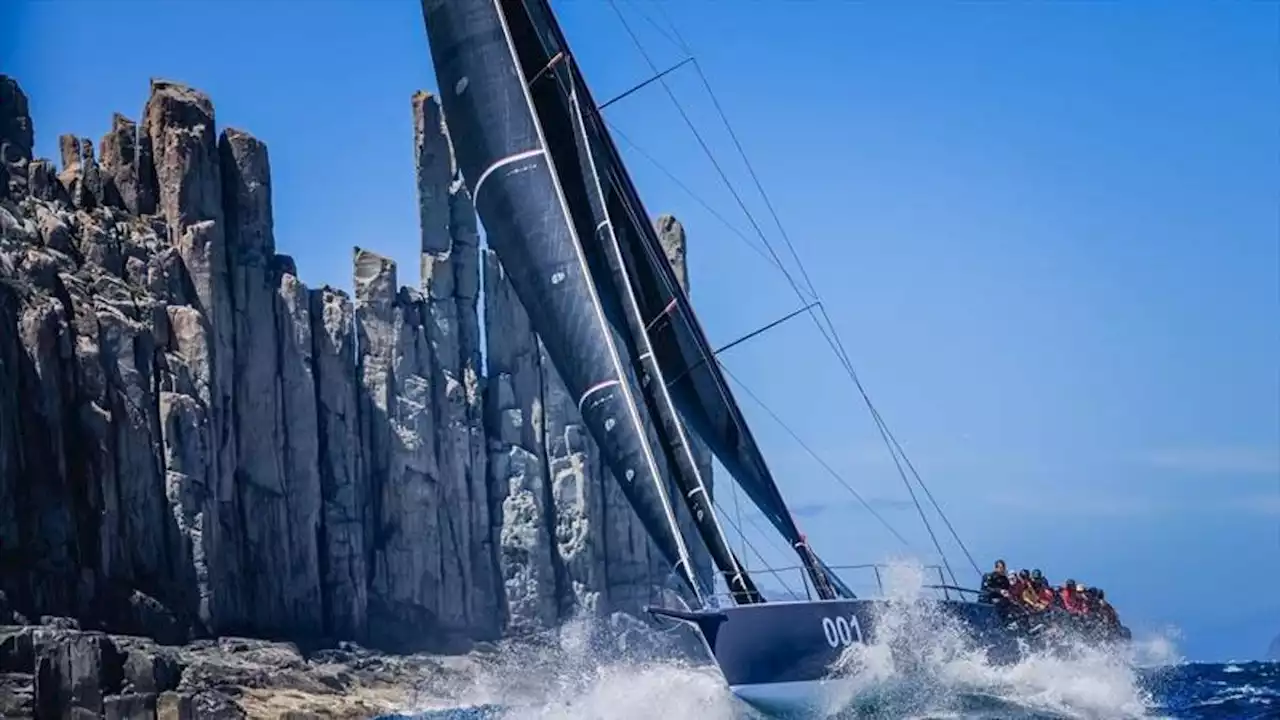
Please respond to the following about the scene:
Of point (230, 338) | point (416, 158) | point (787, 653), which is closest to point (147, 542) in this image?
point (230, 338)

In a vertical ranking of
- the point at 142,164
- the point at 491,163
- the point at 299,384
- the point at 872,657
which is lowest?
the point at 872,657

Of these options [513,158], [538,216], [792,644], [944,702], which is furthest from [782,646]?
[513,158]

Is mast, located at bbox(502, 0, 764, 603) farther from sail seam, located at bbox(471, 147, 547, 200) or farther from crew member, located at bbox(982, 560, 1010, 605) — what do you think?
crew member, located at bbox(982, 560, 1010, 605)

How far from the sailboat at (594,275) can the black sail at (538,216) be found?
0.02 metres

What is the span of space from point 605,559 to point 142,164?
20635mm

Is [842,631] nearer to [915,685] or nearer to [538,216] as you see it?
[915,685]

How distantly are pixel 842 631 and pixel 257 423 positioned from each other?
31.0m

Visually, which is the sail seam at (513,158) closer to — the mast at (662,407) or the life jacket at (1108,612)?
the mast at (662,407)

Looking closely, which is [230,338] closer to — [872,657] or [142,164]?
[142,164]

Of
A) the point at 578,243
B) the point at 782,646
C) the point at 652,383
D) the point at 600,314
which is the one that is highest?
the point at 578,243

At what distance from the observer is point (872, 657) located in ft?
64.9

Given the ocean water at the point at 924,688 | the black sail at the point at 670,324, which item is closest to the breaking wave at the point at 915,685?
the ocean water at the point at 924,688

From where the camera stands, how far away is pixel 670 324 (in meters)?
24.5

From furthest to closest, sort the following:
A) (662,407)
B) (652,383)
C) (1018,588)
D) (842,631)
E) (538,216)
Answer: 1. (1018,588)
2. (538,216)
3. (652,383)
4. (662,407)
5. (842,631)
